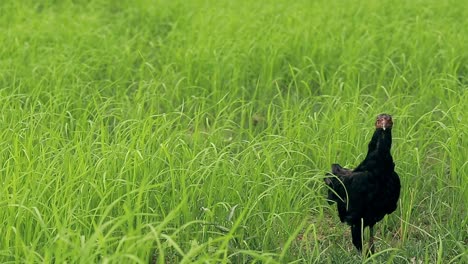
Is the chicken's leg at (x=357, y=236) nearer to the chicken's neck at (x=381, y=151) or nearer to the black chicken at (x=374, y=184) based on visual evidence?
the black chicken at (x=374, y=184)

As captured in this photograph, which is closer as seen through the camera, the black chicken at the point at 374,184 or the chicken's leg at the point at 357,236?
the black chicken at the point at 374,184

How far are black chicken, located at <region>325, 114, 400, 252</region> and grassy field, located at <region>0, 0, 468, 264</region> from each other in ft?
0.50

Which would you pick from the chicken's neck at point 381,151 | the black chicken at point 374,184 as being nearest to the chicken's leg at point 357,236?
the black chicken at point 374,184

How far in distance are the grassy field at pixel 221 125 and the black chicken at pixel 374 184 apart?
15cm

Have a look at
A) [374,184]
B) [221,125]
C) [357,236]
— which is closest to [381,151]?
[374,184]

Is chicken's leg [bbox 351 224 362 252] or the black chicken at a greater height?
the black chicken

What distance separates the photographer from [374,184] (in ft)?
8.98

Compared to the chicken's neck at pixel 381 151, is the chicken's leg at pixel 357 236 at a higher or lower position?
lower

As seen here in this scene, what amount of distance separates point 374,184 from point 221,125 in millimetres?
1755

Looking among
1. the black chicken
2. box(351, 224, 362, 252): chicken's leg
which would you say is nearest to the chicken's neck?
the black chicken

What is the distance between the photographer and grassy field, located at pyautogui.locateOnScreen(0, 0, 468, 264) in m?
2.79

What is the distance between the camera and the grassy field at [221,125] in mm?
2793

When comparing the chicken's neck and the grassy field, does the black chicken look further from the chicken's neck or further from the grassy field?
the grassy field

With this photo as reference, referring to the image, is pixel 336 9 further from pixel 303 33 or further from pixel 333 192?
pixel 333 192
